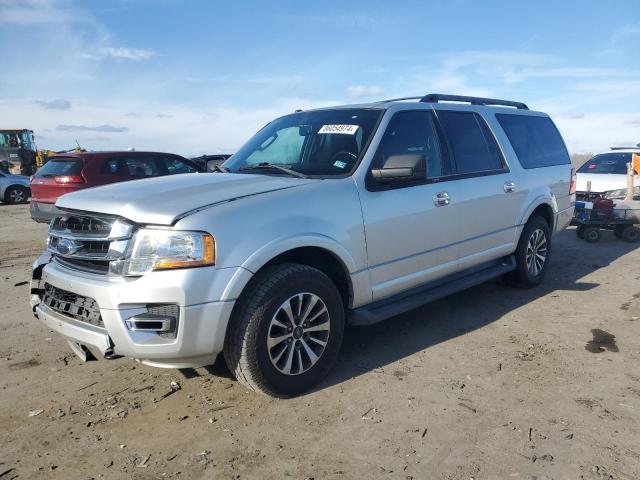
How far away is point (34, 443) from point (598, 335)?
426cm

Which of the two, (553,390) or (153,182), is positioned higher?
(153,182)

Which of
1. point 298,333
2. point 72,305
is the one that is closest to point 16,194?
point 72,305

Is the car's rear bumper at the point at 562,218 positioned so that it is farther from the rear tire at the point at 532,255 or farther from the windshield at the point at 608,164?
the windshield at the point at 608,164

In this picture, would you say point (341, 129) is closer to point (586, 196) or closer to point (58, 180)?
point (58, 180)

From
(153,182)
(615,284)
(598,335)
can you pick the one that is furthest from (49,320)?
(615,284)

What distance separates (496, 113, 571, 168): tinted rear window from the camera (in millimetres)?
5449

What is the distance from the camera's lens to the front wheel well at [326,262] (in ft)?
11.2

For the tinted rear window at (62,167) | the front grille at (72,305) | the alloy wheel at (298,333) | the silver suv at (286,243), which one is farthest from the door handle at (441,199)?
the tinted rear window at (62,167)

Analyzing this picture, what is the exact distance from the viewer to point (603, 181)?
423 inches

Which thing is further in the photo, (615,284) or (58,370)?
(615,284)

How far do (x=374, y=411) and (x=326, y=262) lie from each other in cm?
105

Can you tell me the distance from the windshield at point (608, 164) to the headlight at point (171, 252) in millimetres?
10820

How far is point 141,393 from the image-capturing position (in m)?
3.48

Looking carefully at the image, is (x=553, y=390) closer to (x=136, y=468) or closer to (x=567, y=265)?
(x=136, y=468)
